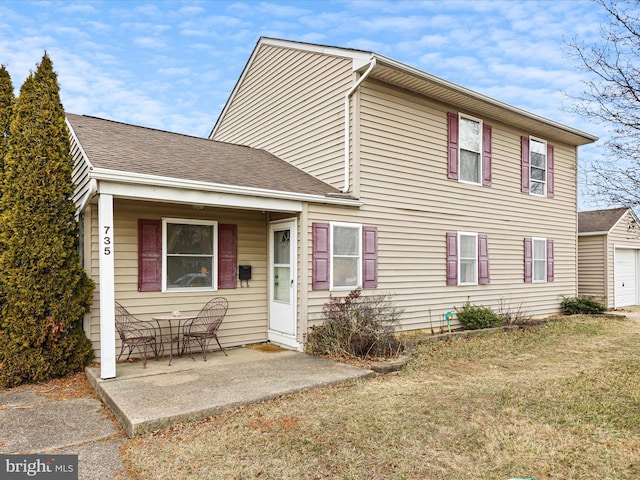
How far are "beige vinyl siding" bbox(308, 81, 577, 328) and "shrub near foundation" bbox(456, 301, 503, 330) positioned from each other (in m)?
0.25

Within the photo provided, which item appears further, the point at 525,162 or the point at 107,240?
the point at 525,162

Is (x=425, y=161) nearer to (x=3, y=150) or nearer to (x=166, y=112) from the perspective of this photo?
(x=3, y=150)

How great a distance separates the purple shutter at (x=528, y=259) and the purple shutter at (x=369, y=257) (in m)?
5.32

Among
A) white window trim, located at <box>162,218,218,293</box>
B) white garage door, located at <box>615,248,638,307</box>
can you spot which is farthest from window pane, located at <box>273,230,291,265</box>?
white garage door, located at <box>615,248,638,307</box>

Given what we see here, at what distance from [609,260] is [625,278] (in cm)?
160

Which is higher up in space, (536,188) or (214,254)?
(536,188)

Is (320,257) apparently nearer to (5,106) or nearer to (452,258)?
(452,258)

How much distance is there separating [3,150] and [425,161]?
7390mm

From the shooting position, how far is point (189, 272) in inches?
280

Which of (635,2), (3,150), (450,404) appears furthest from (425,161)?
(3,150)

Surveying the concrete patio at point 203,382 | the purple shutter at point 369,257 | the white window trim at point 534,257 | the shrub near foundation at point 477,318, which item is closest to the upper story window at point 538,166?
the white window trim at point 534,257

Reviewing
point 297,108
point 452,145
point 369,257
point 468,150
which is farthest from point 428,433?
point 468,150

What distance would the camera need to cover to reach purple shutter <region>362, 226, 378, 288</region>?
25.9 feet

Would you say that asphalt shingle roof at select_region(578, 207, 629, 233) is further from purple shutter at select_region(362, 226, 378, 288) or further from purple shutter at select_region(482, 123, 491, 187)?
purple shutter at select_region(362, 226, 378, 288)
